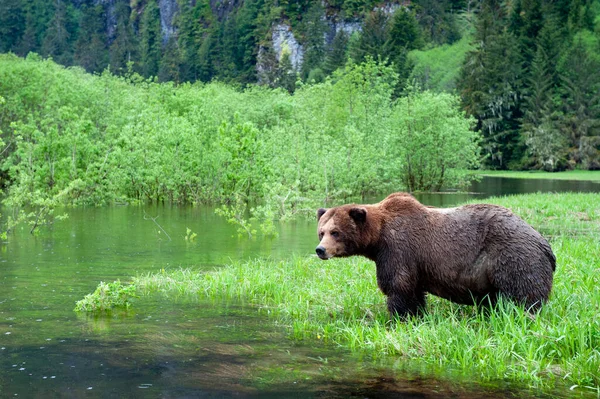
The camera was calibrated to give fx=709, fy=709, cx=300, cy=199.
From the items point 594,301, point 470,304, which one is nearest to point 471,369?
point 470,304

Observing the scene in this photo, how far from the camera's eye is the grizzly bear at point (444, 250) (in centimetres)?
883

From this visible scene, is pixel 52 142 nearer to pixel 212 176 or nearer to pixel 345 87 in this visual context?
pixel 212 176

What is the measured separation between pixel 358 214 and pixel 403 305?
136 centimetres

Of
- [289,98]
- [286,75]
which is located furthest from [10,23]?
[289,98]

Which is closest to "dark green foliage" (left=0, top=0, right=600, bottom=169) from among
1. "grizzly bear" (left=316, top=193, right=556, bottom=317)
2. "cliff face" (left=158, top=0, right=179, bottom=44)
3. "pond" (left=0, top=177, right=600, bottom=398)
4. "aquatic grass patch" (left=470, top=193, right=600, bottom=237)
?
"cliff face" (left=158, top=0, right=179, bottom=44)

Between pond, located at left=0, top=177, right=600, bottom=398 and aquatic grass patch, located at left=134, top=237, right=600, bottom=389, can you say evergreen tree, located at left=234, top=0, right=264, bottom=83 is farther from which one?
aquatic grass patch, located at left=134, top=237, right=600, bottom=389

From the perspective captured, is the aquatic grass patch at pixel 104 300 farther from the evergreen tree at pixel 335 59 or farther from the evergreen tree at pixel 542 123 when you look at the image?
the evergreen tree at pixel 335 59

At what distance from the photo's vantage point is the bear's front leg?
30.9ft

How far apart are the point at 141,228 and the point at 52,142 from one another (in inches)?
478

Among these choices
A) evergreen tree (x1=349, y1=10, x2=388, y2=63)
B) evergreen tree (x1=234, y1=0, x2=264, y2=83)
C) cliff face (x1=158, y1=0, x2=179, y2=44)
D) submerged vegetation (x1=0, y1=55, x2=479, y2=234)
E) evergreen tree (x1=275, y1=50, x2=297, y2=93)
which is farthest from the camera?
cliff face (x1=158, y1=0, x2=179, y2=44)

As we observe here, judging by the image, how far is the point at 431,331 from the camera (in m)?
8.73

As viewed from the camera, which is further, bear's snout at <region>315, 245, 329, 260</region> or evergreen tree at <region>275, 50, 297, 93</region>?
evergreen tree at <region>275, 50, 297, 93</region>

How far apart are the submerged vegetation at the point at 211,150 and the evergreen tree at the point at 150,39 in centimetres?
10682

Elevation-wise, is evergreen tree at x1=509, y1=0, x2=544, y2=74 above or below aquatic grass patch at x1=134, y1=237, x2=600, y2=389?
above
